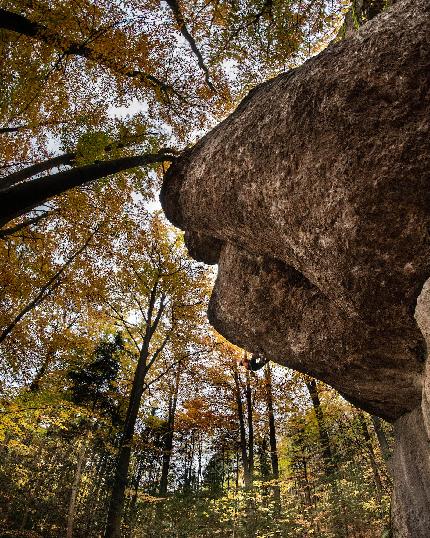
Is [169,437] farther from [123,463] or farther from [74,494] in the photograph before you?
[123,463]

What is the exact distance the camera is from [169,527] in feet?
33.2

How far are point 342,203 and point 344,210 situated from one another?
0.20 feet

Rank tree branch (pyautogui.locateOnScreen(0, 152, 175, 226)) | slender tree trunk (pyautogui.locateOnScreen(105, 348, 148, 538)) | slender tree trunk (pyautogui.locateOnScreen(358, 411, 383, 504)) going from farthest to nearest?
slender tree trunk (pyautogui.locateOnScreen(358, 411, 383, 504)), slender tree trunk (pyautogui.locateOnScreen(105, 348, 148, 538)), tree branch (pyautogui.locateOnScreen(0, 152, 175, 226))

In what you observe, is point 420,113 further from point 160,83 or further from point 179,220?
point 160,83

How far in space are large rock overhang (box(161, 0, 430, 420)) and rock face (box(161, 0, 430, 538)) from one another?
0.4 inches

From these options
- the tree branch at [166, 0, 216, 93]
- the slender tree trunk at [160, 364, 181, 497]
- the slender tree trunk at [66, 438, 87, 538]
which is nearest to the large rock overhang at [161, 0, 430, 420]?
the tree branch at [166, 0, 216, 93]

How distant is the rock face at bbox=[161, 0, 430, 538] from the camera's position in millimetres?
2406

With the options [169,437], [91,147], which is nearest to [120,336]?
[169,437]

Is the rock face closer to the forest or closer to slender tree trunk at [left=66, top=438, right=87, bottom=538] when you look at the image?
the forest

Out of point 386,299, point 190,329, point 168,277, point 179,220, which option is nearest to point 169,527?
point 190,329

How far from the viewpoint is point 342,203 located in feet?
8.71

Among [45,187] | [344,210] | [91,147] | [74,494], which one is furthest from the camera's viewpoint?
[74,494]

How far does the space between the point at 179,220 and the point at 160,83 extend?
596 cm

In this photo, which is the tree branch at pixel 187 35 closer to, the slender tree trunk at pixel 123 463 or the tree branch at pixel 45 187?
the tree branch at pixel 45 187
